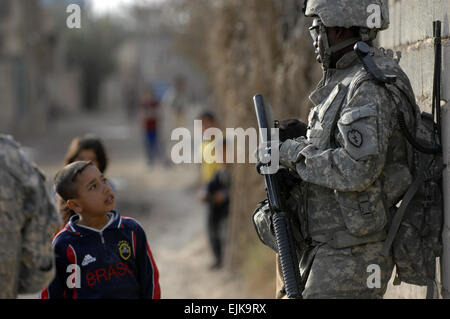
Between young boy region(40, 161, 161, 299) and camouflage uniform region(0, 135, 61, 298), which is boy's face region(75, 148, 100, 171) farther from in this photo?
camouflage uniform region(0, 135, 61, 298)

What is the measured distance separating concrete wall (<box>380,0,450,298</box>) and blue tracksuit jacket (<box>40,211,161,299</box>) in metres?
1.41

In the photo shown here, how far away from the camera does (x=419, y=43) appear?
3.61 metres

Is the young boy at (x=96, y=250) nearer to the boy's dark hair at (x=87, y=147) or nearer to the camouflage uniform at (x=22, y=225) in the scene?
the camouflage uniform at (x=22, y=225)

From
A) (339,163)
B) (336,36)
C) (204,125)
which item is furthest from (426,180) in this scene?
(204,125)

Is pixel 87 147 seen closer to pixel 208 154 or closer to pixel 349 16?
pixel 349 16

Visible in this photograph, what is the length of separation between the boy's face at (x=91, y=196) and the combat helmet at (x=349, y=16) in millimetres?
1155

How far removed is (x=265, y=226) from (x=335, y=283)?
0.51m

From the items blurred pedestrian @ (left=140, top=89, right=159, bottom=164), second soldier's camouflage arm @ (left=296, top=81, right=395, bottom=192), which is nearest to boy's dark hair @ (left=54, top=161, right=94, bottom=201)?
second soldier's camouflage arm @ (left=296, top=81, right=395, bottom=192)

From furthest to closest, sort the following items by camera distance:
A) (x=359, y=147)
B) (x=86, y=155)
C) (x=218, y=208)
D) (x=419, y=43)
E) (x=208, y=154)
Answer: (x=218, y=208) → (x=208, y=154) → (x=86, y=155) → (x=419, y=43) → (x=359, y=147)

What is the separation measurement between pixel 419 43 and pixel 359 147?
95 cm

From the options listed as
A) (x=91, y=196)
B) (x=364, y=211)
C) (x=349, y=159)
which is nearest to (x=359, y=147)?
(x=349, y=159)

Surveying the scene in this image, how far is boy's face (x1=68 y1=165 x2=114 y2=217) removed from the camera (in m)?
3.11

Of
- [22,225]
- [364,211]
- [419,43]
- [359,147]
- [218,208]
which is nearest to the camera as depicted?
[22,225]

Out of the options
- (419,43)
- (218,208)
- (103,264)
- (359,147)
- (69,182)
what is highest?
(419,43)
